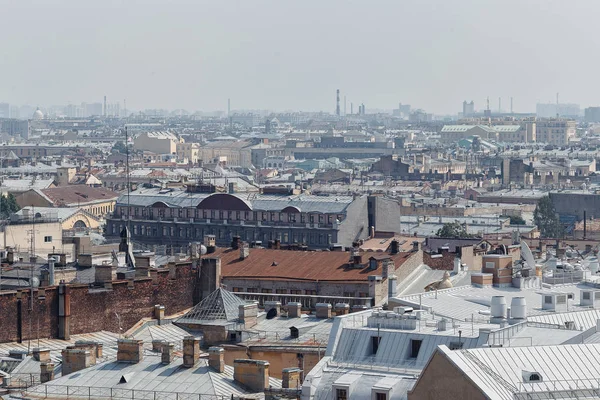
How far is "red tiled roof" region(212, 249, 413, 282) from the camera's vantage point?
46.8 meters

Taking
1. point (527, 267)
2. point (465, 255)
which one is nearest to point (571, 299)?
point (527, 267)

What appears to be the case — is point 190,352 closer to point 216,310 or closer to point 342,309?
point 216,310

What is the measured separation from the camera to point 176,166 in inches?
7032

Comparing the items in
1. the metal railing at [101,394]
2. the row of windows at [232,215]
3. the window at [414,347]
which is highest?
the window at [414,347]

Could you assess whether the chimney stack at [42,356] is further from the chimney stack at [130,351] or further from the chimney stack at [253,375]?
the chimney stack at [253,375]

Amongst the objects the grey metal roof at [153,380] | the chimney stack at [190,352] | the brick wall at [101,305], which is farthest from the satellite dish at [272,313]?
the chimney stack at [190,352]

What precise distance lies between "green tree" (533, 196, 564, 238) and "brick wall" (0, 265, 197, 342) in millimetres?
53345

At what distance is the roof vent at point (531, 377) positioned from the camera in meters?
23.2

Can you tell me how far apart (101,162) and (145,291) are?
153073 millimetres

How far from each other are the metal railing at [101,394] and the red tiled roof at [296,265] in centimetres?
1721

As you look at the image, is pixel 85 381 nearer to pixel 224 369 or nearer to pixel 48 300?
pixel 224 369

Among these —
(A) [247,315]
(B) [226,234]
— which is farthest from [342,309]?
(B) [226,234]

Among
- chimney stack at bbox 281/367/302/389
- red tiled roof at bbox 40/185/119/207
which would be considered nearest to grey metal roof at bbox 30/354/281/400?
chimney stack at bbox 281/367/302/389

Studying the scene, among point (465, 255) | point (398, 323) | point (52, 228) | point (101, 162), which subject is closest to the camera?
point (398, 323)
